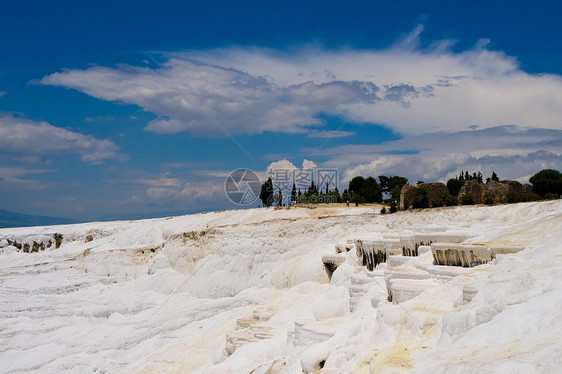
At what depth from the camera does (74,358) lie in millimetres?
21922

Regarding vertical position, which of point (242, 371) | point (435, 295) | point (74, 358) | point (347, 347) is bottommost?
point (74, 358)

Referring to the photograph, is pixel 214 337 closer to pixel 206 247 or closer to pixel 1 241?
pixel 206 247

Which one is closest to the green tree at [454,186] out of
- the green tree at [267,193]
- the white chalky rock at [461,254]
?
the green tree at [267,193]

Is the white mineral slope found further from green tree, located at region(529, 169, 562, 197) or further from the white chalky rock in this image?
green tree, located at region(529, 169, 562, 197)

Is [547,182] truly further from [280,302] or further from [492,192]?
[280,302]

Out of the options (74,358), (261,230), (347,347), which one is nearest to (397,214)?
(261,230)

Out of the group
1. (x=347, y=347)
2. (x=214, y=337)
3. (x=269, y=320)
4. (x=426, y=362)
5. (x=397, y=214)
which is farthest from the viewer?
(x=397, y=214)

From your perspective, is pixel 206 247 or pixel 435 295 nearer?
pixel 435 295

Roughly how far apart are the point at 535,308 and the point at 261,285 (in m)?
20.6

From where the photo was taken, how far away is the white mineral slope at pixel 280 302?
27.6 ft

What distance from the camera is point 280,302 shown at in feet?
74.4

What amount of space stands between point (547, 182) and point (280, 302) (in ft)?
72.7

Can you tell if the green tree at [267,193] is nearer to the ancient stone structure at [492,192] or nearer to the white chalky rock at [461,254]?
the ancient stone structure at [492,192]

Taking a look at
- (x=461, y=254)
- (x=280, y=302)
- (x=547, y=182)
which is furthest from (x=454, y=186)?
(x=461, y=254)
